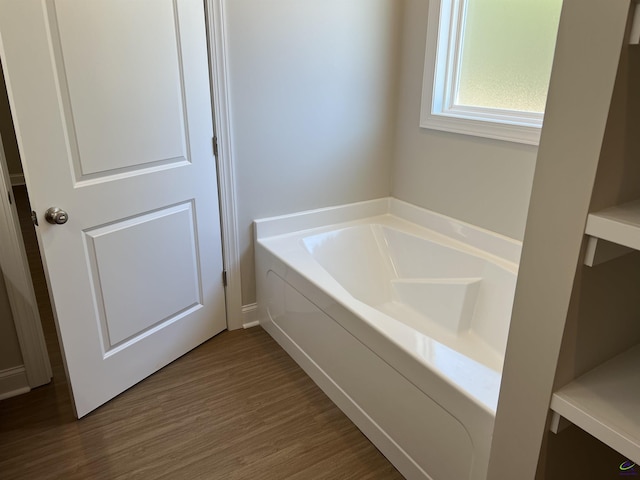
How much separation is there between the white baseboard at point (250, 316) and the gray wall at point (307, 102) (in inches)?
1.8

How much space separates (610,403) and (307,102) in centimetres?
203

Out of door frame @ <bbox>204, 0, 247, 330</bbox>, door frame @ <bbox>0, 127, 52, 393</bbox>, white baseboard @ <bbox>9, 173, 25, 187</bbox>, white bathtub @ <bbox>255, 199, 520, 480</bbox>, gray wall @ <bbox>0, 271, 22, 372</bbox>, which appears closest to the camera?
white bathtub @ <bbox>255, 199, 520, 480</bbox>

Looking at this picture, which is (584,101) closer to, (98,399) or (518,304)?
(518,304)

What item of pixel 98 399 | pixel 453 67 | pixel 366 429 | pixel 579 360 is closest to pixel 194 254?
pixel 98 399

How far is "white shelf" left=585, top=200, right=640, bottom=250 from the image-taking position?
2.55 feet

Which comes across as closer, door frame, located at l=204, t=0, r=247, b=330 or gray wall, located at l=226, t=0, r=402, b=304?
door frame, located at l=204, t=0, r=247, b=330

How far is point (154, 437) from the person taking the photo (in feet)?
6.24

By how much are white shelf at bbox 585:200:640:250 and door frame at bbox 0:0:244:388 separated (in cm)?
180

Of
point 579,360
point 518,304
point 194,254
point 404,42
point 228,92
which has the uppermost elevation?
point 404,42

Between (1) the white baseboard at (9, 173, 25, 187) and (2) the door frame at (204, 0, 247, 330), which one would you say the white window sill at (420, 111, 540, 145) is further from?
(1) the white baseboard at (9, 173, 25, 187)

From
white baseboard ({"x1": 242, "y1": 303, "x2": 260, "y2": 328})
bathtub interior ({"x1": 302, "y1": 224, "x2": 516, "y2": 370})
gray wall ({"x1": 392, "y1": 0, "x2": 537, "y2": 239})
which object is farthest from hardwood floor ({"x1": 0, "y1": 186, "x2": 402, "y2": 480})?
gray wall ({"x1": 392, "y1": 0, "x2": 537, "y2": 239})

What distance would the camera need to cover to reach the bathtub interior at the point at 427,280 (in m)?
2.21

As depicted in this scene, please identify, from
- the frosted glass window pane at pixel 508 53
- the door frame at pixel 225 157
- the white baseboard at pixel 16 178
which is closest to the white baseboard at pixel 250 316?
the door frame at pixel 225 157

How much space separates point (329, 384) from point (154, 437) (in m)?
0.76
